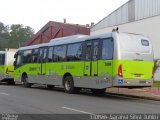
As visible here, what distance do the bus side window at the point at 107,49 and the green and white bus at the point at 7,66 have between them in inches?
565

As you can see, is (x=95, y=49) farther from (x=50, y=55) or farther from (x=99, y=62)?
(x=50, y=55)

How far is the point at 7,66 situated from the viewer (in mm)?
33781

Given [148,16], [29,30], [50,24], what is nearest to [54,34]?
[50,24]

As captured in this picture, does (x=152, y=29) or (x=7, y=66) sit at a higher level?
(x=152, y=29)

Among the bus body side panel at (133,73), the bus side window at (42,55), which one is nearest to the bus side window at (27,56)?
the bus side window at (42,55)

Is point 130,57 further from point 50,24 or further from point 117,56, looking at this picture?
point 50,24

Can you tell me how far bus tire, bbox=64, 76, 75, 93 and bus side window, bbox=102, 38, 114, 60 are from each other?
360 cm

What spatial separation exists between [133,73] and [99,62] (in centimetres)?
189

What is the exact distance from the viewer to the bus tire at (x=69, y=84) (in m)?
23.0

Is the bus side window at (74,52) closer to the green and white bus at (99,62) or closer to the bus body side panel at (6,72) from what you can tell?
the green and white bus at (99,62)

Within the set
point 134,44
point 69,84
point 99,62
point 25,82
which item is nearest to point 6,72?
point 25,82

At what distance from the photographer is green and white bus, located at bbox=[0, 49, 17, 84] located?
110 ft

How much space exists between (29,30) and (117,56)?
13604 centimetres

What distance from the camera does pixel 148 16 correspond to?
1335 inches
